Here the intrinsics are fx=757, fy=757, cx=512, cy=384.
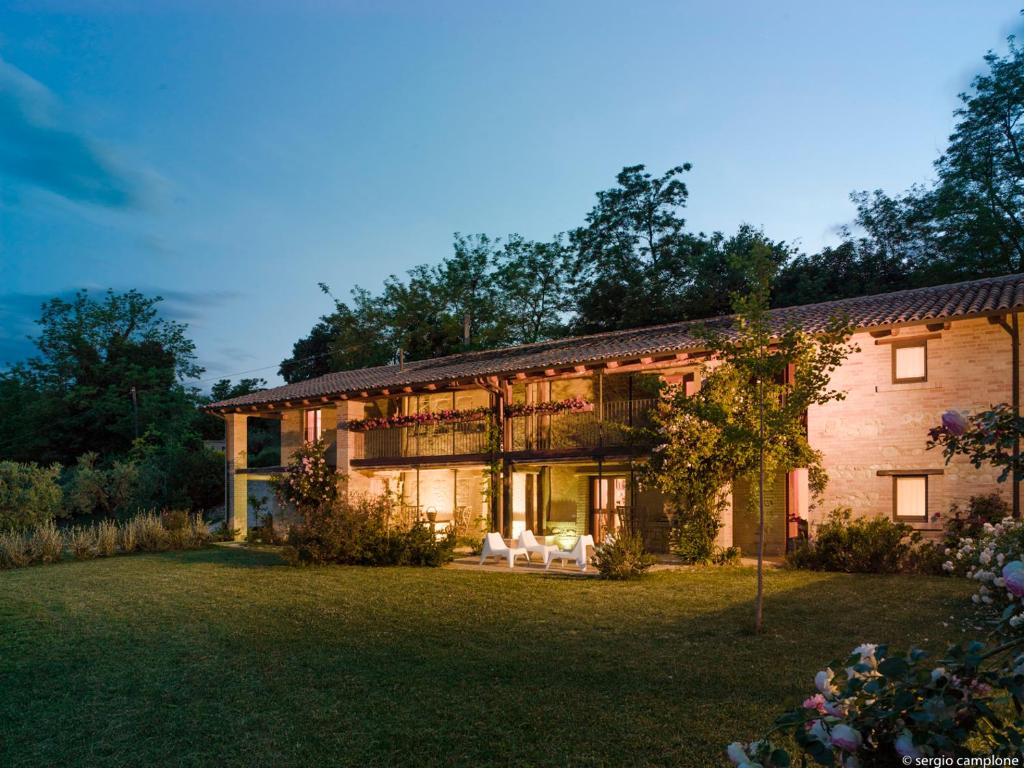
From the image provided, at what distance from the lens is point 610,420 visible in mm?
18406

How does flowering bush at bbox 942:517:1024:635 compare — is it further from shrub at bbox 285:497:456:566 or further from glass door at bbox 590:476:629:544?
glass door at bbox 590:476:629:544

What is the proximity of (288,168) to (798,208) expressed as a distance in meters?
20.7

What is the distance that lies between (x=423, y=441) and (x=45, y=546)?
1003cm

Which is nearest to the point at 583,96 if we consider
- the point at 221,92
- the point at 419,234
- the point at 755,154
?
the point at 755,154

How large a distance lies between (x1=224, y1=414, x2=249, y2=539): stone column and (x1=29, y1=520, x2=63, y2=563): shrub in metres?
7.03

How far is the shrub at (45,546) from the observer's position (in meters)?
18.8

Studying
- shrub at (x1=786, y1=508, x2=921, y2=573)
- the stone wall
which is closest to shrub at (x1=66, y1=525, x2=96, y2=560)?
shrub at (x1=786, y1=508, x2=921, y2=573)

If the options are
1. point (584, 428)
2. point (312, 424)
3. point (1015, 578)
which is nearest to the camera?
point (1015, 578)

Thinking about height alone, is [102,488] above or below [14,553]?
above

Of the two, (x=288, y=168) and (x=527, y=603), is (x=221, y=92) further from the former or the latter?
(x=527, y=603)

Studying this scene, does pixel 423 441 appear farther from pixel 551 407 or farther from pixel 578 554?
pixel 578 554

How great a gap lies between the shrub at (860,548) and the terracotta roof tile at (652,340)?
3.72 m

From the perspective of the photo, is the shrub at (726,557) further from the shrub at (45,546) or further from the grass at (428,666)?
the shrub at (45,546)

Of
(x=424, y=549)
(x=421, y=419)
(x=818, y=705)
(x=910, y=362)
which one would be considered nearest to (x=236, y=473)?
(x=421, y=419)
